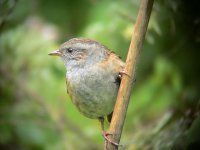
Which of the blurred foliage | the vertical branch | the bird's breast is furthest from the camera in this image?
the blurred foliage

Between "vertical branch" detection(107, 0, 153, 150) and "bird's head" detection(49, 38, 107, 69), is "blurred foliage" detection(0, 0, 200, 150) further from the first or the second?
"vertical branch" detection(107, 0, 153, 150)

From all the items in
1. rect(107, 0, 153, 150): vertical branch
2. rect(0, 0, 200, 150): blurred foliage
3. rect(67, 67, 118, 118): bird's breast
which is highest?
rect(0, 0, 200, 150): blurred foliage

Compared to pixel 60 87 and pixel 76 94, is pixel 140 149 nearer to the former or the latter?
pixel 76 94

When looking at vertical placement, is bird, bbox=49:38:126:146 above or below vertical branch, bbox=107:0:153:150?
above

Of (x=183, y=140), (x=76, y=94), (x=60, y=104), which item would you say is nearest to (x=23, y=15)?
(x=76, y=94)

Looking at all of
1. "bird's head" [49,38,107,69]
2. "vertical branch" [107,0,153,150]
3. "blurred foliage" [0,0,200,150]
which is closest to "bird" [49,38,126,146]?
"bird's head" [49,38,107,69]

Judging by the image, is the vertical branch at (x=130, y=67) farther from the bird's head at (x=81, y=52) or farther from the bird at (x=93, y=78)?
the bird's head at (x=81, y=52)

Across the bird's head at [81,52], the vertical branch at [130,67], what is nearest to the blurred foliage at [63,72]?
the bird's head at [81,52]
